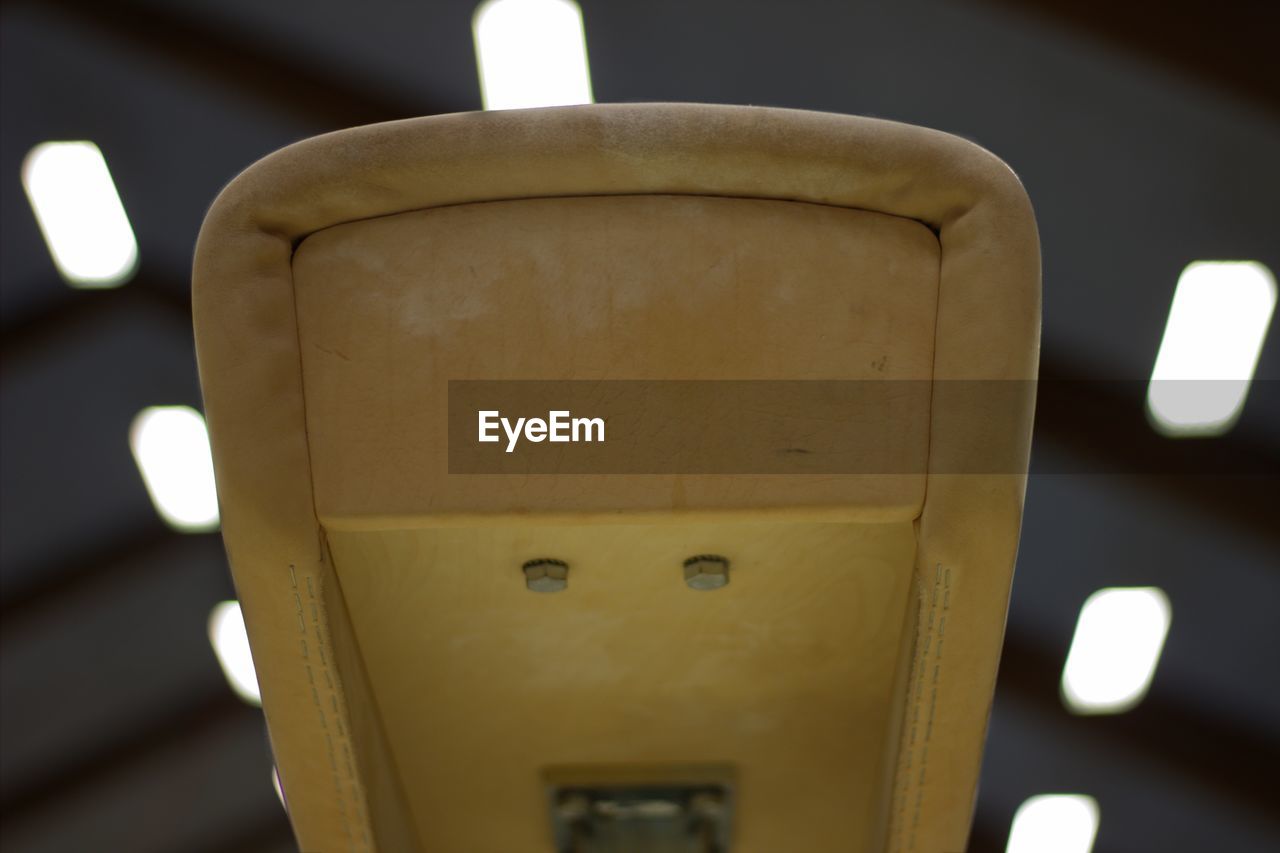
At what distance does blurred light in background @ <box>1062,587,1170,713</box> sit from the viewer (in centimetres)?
303

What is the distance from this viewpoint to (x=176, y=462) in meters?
2.94

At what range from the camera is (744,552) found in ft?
3.17

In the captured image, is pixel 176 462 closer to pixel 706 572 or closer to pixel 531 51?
pixel 531 51

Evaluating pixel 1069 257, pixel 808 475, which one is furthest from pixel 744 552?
pixel 1069 257

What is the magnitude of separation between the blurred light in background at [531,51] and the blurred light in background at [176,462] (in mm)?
1343

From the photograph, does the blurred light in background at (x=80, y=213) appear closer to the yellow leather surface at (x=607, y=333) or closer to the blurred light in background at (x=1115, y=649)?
the yellow leather surface at (x=607, y=333)

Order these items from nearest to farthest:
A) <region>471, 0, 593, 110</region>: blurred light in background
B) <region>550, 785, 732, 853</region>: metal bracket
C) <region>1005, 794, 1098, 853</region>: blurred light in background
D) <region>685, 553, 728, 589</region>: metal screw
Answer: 1. <region>685, 553, 728, 589</region>: metal screw
2. <region>550, 785, 732, 853</region>: metal bracket
3. <region>471, 0, 593, 110</region>: blurred light in background
4. <region>1005, 794, 1098, 853</region>: blurred light in background

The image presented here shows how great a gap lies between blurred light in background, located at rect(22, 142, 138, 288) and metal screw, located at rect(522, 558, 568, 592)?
2.24 metres

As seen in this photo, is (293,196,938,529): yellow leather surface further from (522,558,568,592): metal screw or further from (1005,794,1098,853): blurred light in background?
(1005,794,1098,853): blurred light in background

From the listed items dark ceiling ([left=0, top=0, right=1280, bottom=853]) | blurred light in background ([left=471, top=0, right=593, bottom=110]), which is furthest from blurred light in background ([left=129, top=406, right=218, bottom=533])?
blurred light in background ([left=471, top=0, right=593, bottom=110])

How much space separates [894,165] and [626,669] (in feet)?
2.03

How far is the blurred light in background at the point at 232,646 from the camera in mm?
3223

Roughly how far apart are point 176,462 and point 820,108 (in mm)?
2133

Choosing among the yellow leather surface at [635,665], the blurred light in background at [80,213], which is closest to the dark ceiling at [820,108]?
the blurred light in background at [80,213]
